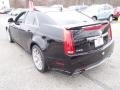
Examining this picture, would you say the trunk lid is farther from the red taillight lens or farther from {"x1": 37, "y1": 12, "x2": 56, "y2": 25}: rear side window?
{"x1": 37, "y1": 12, "x2": 56, "y2": 25}: rear side window

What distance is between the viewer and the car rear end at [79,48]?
361cm

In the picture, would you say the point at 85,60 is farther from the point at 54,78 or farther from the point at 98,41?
the point at 54,78

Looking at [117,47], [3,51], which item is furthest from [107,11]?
[3,51]

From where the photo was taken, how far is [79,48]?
3.67 meters

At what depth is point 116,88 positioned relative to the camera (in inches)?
146

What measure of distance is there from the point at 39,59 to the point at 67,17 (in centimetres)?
129

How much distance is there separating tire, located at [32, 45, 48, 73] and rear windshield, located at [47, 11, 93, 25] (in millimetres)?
835

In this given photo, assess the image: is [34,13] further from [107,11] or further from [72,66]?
[107,11]

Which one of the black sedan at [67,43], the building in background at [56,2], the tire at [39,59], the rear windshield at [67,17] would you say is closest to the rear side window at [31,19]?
the black sedan at [67,43]

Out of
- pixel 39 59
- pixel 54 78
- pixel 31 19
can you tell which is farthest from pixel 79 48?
pixel 31 19

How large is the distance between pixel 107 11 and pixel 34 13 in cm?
1220

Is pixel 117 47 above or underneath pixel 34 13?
underneath

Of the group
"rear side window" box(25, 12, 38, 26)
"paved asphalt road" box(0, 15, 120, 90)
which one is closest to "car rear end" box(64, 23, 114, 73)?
"paved asphalt road" box(0, 15, 120, 90)

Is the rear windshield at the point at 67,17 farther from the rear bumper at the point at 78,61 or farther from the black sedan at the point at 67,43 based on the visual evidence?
the rear bumper at the point at 78,61
